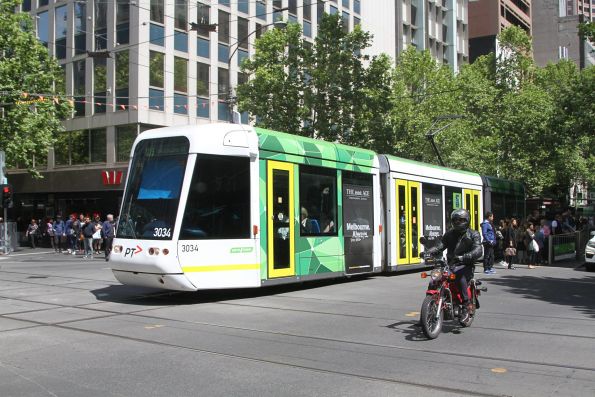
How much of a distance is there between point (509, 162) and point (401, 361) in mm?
33125

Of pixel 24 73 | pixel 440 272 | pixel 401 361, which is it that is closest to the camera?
pixel 401 361

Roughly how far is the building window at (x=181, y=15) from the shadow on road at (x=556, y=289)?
2282 cm

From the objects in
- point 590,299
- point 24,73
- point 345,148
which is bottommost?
point 590,299

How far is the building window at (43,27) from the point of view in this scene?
3481cm

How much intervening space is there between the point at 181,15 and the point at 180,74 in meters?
3.18

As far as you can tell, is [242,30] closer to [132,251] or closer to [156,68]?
[156,68]

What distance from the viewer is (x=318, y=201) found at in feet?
42.5

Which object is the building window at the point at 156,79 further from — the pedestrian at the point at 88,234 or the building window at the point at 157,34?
the pedestrian at the point at 88,234

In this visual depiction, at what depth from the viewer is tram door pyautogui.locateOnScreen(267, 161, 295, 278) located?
38.1 feet

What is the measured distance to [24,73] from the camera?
29891 mm

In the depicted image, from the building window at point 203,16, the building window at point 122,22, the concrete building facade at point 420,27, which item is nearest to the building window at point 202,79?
the building window at point 203,16

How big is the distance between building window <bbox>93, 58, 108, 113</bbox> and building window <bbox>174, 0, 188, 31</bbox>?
14.3 feet

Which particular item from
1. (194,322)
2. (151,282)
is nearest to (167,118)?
(151,282)

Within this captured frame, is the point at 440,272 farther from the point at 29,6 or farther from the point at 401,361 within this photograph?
the point at 29,6
